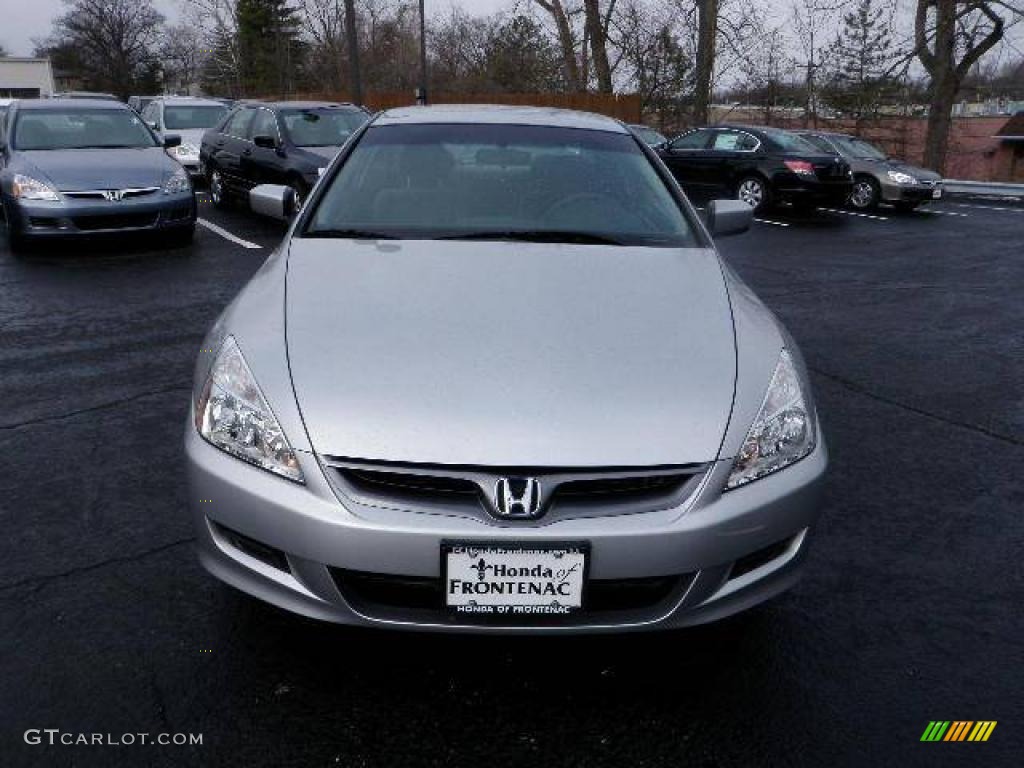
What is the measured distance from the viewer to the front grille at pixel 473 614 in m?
2.09

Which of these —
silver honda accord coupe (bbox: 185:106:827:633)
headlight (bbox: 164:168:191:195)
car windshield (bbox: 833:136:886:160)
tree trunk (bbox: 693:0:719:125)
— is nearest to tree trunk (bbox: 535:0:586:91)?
tree trunk (bbox: 693:0:719:125)

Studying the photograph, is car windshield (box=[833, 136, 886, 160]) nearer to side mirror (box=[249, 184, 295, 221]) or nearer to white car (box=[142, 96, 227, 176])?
white car (box=[142, 96, 227, 176])

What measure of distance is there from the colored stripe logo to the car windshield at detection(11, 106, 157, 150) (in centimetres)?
931

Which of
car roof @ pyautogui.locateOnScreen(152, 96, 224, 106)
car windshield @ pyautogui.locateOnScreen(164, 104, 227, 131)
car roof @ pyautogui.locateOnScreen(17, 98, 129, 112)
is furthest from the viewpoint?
car roof @ pyautogui.locateOnScreen(152, 96, 224, 106)

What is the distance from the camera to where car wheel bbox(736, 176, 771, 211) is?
48.6 ft

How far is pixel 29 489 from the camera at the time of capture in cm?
352

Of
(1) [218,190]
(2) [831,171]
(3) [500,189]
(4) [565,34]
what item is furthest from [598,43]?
(3) [500,189]

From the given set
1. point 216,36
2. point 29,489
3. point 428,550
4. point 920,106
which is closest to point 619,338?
point 428,550

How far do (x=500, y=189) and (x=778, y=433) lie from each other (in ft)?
5.48

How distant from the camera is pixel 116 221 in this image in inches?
330

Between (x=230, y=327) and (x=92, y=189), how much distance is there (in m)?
6.52

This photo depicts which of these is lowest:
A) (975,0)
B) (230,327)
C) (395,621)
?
(395,621)

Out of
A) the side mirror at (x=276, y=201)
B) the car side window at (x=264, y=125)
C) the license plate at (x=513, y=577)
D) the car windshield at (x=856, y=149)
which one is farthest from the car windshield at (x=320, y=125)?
the car windshield at (x=856, y=149)

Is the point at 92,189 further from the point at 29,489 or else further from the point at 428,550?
the point at 428,550
